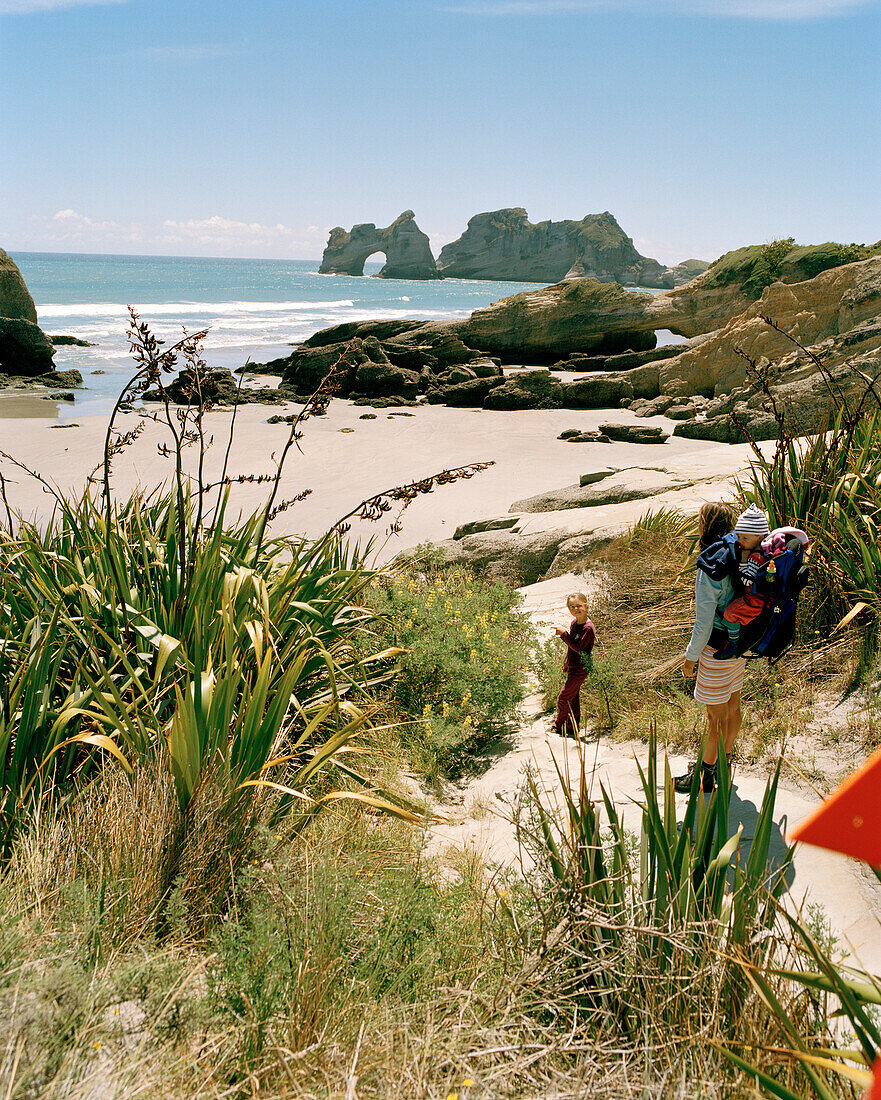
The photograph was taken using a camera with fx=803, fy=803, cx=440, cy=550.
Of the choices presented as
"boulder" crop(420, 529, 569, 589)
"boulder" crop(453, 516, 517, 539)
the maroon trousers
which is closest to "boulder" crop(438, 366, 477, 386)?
"boulder" crop(453, 516, 517, 539)

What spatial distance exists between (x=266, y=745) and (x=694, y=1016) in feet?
5.34

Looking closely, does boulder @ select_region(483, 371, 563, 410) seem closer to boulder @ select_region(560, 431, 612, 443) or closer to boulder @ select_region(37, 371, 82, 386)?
boulder @ select_region(560, 431, 612, 443)

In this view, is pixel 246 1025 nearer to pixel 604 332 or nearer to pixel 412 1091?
pixel 412 1091

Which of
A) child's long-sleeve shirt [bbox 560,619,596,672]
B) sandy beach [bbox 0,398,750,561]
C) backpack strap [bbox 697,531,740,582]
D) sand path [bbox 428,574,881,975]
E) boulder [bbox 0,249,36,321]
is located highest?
boulder [bbox 0,249,36,321]

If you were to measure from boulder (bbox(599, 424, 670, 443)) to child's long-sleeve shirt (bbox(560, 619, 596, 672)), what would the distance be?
1509 cm

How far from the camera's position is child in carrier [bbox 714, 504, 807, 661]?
3531 millimetres

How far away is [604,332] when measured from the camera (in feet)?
112

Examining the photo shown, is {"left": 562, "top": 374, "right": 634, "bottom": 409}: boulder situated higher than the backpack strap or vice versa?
the backpack strap

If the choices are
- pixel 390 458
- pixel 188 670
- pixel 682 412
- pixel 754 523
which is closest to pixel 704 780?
pixel 754 523

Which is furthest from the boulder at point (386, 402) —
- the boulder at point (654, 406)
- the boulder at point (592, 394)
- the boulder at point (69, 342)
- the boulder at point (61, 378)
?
the boulder at point (69, 342)

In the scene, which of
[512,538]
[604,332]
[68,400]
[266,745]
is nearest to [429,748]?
[266,745]

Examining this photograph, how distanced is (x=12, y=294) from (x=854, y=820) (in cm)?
3692

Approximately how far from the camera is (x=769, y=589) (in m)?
3.54

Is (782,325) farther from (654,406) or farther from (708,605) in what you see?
(708,605)
